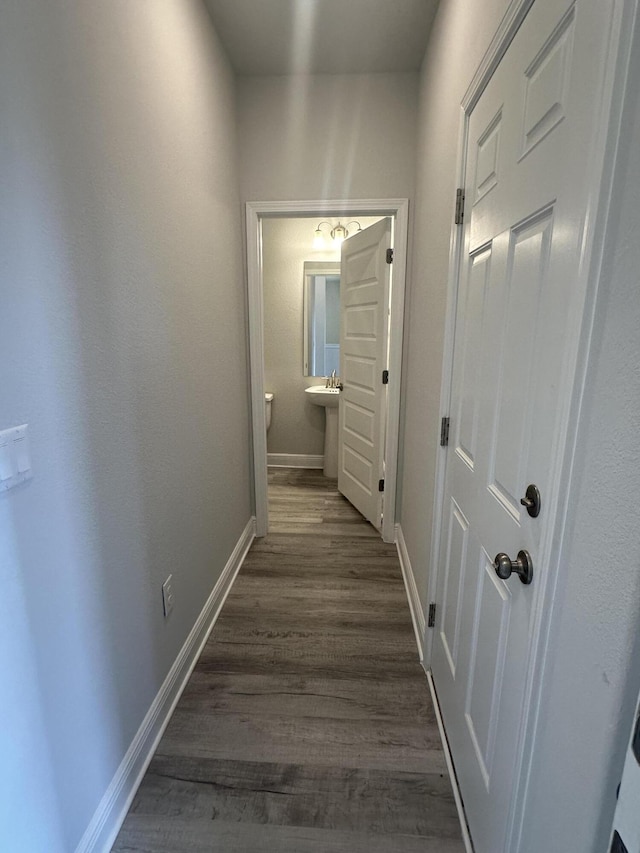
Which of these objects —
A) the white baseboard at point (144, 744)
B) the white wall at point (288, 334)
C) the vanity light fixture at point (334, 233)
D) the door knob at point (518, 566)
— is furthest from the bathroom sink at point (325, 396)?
the door knob at point (518, 566)

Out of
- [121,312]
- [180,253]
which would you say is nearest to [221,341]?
[180,253]

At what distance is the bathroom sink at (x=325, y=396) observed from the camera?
12.5 feet

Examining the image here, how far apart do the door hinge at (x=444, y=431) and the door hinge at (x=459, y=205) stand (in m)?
0.68

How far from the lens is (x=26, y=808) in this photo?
88cm

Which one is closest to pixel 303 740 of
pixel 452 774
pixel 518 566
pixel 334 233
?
pixel 452 774

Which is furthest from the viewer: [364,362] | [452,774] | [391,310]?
[364,362]

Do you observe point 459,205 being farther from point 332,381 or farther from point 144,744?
point 332,381

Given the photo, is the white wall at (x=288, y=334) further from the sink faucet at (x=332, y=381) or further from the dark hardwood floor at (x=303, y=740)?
the dark hardwood floor at (x=303, y=740)

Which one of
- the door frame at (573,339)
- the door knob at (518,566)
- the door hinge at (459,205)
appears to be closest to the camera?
the door frame at (573,339)

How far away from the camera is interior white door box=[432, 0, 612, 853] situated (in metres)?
0.70

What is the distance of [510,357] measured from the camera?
3.17 ft

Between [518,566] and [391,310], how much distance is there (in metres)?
1.97

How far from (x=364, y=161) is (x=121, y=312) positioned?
73.7 inches

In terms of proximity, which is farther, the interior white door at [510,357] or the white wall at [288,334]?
the white wall at [288,334]
